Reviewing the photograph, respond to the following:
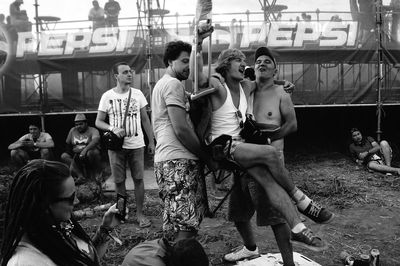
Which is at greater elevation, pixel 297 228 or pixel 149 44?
pixel 149 44

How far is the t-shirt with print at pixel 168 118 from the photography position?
3.07 metres

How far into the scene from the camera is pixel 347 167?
8.52 metres

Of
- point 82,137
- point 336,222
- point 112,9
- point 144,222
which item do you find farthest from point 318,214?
point 112,9

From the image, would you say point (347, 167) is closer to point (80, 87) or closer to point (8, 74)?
point (80, 87)

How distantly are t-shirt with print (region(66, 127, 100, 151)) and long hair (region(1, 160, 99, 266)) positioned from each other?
5.51 m

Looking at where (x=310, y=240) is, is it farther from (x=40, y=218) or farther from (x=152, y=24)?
(x=152, y=24)

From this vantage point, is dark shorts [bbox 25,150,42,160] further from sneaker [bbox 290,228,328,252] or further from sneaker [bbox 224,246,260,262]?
sneaker [bbox 290,228,328,252]

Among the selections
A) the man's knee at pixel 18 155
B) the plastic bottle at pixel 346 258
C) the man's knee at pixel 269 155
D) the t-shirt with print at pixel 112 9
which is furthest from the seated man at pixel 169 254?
the t-shirt with print at pixel 112 9

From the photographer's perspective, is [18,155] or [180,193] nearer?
[180,193]

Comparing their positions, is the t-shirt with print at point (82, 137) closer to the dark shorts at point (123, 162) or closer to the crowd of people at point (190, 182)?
the dark shorts at point (123, 162)

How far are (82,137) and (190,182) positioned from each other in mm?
4640

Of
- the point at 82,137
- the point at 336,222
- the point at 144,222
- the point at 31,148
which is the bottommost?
the point at 336,222

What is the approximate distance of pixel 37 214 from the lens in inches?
66.7

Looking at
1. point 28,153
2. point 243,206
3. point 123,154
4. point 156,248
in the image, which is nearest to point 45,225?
point 156,248
